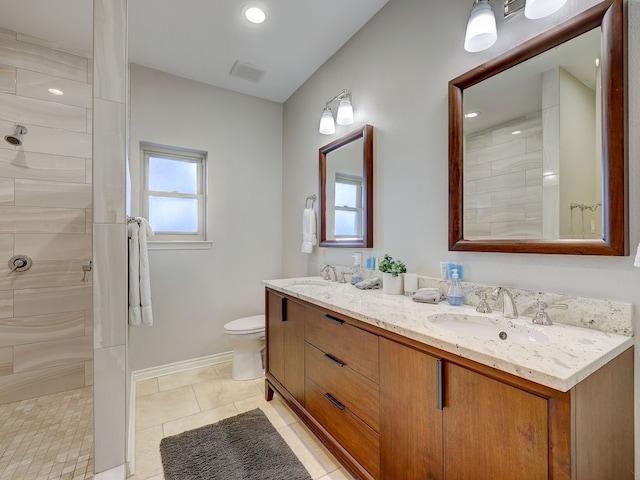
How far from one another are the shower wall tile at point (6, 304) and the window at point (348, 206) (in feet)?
7.85

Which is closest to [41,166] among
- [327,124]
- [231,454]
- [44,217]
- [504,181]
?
[44,217]

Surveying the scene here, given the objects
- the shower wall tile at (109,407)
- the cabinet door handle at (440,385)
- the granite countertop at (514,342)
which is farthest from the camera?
the shower wall tile at (109,407)

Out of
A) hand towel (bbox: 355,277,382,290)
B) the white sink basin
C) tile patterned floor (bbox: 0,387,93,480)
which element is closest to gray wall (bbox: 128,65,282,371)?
tile patterned floor (bbox: 0,387,93,480)

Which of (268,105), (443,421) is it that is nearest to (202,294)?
(268,105)

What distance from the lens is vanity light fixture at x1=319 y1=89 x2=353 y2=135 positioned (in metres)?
2.06

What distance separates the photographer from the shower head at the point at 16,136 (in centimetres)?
200

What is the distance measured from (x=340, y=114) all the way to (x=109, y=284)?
1.76m

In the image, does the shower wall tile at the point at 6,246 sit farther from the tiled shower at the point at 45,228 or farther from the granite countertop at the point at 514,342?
the granite countertop at the point at 514,342

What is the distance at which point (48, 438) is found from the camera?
164 cm

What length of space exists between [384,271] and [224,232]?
67.5 inches

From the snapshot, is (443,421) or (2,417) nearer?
(443,421)

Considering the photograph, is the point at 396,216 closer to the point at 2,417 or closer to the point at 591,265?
the point at 591,265

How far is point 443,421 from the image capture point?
2.93 feet

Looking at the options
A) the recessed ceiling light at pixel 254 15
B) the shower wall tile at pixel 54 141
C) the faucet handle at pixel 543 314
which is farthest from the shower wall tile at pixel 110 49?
the faucet handle at pixel 543 314
